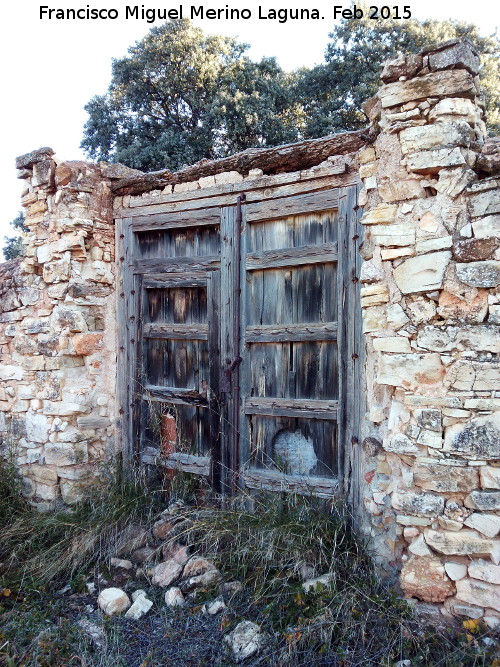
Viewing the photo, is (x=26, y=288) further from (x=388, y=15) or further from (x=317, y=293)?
(x=388, y=15)

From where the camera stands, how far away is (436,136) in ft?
9.26

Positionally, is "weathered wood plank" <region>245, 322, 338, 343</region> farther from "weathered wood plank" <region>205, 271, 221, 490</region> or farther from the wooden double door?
"weathered wood plank" <region>205, 271, 221, 490</region>

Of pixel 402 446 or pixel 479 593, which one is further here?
A: pixel 402 446

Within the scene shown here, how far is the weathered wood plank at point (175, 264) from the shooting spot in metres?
4.08

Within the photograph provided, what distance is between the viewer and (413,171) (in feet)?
9.48

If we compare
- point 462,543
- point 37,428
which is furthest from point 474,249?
point 37,428

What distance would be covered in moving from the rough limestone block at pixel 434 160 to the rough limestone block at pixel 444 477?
5.18 feet

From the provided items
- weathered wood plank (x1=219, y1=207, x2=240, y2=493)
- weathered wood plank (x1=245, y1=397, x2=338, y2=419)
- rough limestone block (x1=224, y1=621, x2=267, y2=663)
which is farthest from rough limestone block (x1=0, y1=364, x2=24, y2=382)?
rough limestone block (x1=224, y1=621, x2=267, y2=663)

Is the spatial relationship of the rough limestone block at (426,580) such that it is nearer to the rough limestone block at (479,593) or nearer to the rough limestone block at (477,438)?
the rough limestone block at (479,593)

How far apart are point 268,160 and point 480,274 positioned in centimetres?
176

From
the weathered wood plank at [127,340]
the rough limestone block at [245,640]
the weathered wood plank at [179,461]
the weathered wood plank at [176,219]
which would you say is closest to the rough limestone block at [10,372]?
the weathered wood plank at [127,340]

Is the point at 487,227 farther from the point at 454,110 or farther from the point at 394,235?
the point at 454,110

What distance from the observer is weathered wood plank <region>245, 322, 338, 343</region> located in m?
3.54

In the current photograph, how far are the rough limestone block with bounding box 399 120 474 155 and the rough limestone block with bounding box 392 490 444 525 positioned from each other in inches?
72.0
